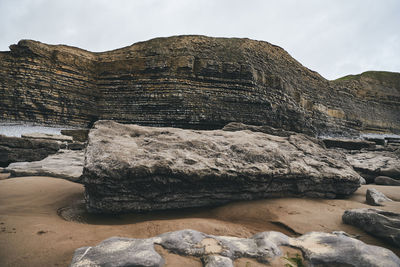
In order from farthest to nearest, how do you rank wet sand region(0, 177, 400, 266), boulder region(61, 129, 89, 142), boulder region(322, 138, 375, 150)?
boulder region(61, 129, 89, 142) → boulder region(322, 138, 375, 150) → wet sand region(0, 177, 400, 266)

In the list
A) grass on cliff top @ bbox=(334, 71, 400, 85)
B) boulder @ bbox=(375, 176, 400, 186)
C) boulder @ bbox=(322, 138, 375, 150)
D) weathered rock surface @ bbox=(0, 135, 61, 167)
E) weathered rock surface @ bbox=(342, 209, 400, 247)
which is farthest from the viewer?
grass on cliff top @ bbox=(334, 71, 400, 85)

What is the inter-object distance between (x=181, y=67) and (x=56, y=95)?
8.10 meters

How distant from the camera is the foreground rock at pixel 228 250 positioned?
4.10 feet

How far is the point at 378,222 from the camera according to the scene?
1861 mm

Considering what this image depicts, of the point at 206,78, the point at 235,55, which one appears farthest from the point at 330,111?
the point at 206,78

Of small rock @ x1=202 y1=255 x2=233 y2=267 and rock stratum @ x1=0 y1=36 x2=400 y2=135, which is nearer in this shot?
small rock @ x1=202 y1=255 x2=233 y2=267

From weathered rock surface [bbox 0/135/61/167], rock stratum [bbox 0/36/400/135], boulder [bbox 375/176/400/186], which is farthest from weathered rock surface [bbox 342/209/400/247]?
rock stratum [bbox 0/36/400/135]

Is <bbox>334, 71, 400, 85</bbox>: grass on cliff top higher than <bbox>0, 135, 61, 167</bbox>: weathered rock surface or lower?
higher

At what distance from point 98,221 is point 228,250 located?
4.53ft

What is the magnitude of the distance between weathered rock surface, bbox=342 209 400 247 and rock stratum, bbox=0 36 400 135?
1169 cm

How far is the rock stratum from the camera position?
13.6 metres

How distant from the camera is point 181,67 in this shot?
46.7 ft

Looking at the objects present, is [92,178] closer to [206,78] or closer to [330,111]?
[206,78]

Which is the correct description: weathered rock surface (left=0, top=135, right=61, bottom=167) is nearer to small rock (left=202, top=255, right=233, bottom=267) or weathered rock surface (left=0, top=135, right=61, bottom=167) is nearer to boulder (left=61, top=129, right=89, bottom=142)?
small rock (left=202, top=255, right=233, bottom=267)
